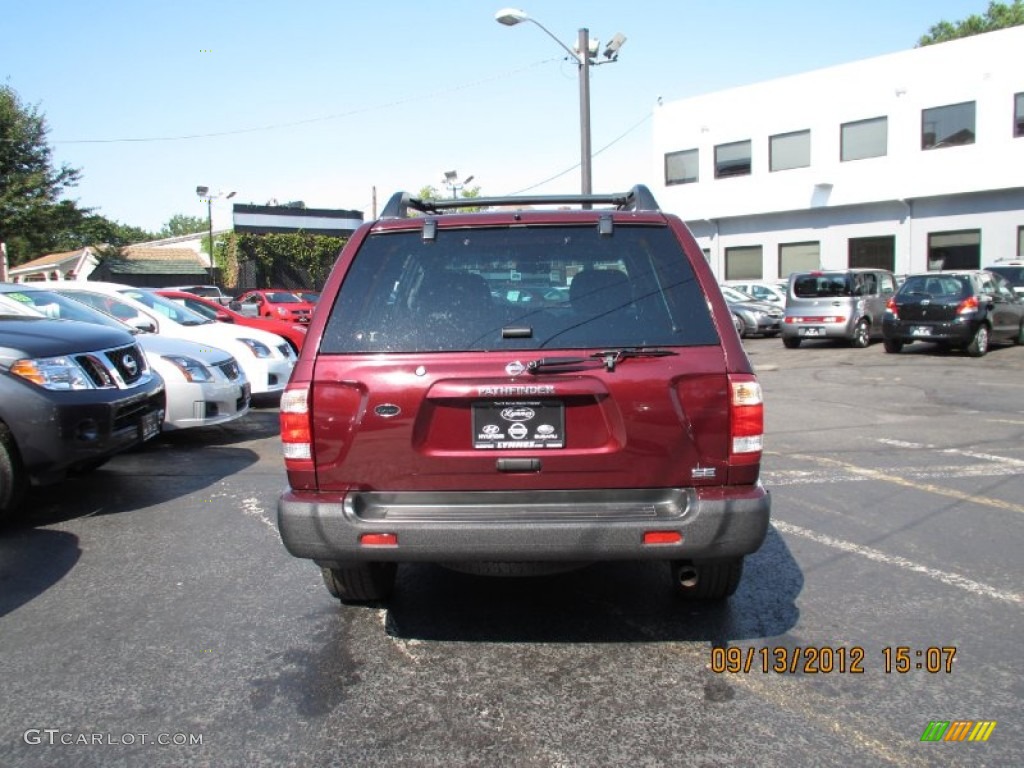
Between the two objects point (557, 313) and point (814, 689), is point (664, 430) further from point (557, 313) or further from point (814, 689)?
point (814, 689)

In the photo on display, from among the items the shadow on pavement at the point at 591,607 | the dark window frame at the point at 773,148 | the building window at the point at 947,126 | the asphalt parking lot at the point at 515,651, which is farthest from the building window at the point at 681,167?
the shadow on pavement at the point at 591,607

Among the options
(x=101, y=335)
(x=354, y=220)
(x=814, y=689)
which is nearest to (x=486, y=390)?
(x=814, y=689)

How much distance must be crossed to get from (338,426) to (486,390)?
0.59m

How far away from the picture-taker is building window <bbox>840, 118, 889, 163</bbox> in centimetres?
2517

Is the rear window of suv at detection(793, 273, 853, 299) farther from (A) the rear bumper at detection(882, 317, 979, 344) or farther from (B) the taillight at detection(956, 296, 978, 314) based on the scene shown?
(B) the taillight at detection(956, 296, 978, 314)

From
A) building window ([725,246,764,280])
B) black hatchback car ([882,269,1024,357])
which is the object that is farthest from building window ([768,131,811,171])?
black hatchback car ([882,269,1024,357])

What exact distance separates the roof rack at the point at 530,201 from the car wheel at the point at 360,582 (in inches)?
63.0

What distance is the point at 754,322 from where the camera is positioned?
21688 millimetres

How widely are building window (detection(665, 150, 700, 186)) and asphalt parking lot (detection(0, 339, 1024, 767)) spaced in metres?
26.1

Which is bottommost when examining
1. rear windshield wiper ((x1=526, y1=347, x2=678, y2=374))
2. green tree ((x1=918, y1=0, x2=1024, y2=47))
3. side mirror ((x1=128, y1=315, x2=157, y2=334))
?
rear windshield wiper ((x1=526, y1=347, x2=678, y2=374))

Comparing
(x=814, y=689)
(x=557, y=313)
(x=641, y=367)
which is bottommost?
(x=814, y=689)

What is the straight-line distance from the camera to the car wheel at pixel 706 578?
12.0 ft

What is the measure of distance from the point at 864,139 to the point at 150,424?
25000mm

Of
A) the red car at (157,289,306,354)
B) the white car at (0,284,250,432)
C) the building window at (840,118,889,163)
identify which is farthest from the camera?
the building window at (840,118,889,163)
